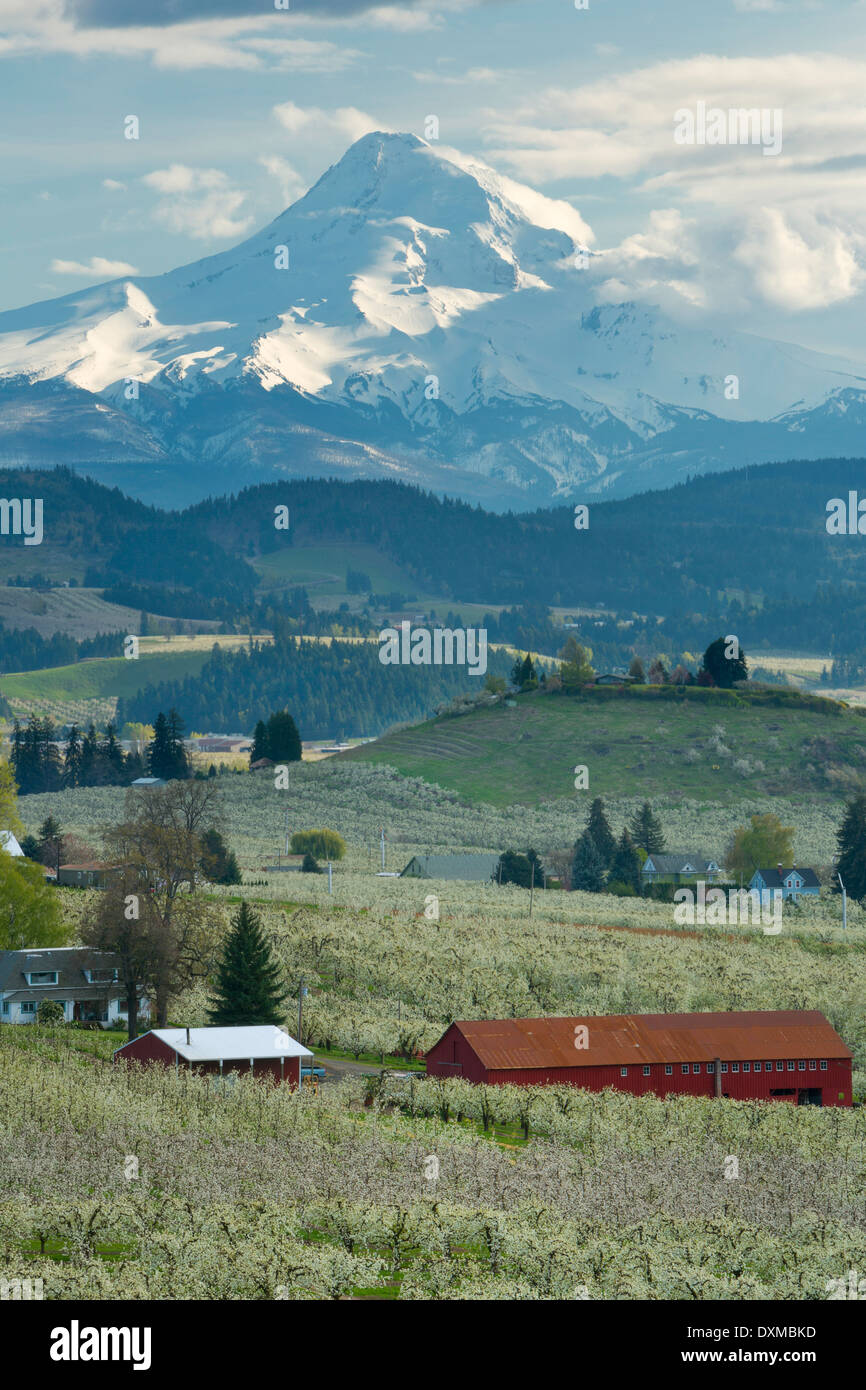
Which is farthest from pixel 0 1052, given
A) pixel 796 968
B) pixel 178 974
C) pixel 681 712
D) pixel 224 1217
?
pixel 681 712

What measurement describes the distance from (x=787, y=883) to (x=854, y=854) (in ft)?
15.0

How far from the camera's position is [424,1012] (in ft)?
228

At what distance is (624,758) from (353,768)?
84.3 ft

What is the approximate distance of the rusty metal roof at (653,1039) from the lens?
5900 centimetres

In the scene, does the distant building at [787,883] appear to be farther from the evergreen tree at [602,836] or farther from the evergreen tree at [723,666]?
the evergreen tree at [723,666]

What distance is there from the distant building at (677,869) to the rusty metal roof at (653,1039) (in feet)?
178

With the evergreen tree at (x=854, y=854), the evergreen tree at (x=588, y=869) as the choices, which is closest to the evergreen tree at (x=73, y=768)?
the evergreen tree at (x=588, y=869)

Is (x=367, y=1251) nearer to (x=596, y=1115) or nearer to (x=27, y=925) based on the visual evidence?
(x=596, y=1115)

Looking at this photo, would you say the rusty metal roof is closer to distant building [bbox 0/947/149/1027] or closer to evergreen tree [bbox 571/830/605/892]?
distant building [bbox 0/947/149/1027]

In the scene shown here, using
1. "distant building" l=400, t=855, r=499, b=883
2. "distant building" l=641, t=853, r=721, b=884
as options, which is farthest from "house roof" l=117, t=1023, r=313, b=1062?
"distant building" l=641, t=853, r=721, b=884

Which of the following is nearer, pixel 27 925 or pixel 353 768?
pixel 27 925
